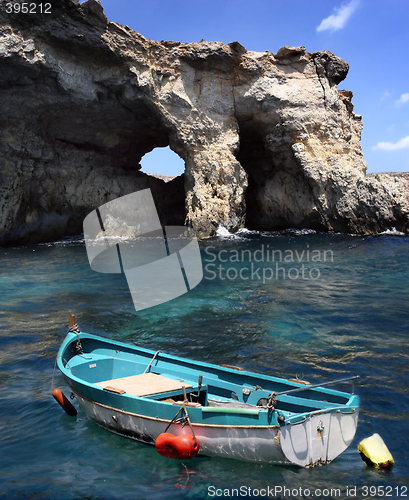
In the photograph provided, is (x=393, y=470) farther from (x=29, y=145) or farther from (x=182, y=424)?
(x=29, y=145)

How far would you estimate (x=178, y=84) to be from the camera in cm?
2564

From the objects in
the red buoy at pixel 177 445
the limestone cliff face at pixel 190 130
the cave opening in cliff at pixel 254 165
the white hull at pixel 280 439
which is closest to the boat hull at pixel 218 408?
the white hull at pixel 280 439

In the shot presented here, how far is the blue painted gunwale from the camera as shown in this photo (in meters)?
5.11

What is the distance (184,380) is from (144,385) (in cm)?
77

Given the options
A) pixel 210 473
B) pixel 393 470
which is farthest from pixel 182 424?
pixel 393 470

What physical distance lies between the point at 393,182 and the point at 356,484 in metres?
24.1

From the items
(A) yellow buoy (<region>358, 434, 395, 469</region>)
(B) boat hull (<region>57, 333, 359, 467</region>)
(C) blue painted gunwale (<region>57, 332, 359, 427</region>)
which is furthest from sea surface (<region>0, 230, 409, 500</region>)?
(C) blue painted gunwale (<region>57, 332, 359, 427</region>)

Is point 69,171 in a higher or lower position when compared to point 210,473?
higher

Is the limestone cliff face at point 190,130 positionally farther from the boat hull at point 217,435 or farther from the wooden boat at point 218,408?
the boat hull at point 217,435

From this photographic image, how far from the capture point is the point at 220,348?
871 cm

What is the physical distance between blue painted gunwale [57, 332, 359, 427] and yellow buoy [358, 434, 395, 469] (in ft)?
1.30

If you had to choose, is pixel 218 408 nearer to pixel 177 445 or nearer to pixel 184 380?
pixel 177 445

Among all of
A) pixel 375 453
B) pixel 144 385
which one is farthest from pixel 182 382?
pixel 375 453

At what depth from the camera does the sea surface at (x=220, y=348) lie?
15.5ft
